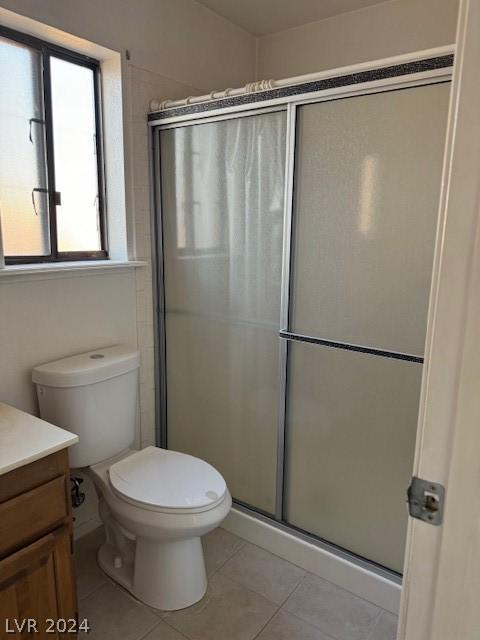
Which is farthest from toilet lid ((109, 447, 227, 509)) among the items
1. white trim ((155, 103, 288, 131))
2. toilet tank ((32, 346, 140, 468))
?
white trim ((155, 103, 288, 131))

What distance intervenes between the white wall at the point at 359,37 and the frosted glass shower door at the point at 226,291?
2.60ft

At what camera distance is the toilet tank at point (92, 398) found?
1.73 m

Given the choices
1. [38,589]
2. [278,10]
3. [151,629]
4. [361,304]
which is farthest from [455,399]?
[278,10]

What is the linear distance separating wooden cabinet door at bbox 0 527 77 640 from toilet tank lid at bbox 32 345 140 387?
1.72ft

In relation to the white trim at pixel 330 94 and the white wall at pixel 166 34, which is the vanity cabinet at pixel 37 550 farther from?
the white wall at pixel 166 34

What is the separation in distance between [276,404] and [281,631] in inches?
31.2

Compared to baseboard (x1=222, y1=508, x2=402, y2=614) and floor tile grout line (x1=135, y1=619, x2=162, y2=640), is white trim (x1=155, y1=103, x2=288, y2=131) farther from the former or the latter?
floor tile grout line (x1=135, y1=619, x2=162, y2=640)

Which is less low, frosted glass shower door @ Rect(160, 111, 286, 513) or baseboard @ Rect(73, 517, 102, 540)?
frosted glass shower door @ Rect(160, 111, 286, 513)

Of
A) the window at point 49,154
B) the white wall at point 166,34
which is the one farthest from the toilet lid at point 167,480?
the white wall at point 166,34

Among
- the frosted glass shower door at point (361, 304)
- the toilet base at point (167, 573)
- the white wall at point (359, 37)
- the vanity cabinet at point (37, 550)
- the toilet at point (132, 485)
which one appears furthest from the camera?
the white wall at point (359, 37)

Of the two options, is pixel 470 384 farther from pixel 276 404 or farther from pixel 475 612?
pixel 276 404

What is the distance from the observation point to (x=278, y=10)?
87.0 inches

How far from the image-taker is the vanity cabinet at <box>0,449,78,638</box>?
4.09 ft

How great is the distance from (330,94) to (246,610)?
6.03 feet
